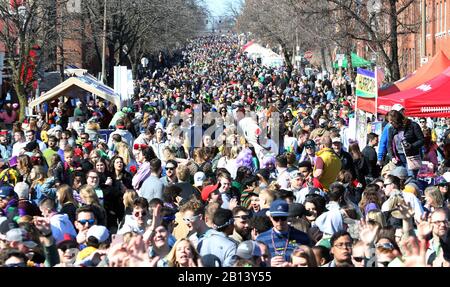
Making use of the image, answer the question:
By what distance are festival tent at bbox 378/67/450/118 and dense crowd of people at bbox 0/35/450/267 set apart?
206mm

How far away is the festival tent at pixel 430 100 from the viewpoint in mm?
18438

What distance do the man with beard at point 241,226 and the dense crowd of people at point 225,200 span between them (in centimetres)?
1

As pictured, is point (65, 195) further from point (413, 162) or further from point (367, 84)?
point (367, 84)

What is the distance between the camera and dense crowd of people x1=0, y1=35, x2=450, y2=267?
8.39m

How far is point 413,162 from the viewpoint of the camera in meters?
16.3

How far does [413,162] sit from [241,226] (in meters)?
6.88

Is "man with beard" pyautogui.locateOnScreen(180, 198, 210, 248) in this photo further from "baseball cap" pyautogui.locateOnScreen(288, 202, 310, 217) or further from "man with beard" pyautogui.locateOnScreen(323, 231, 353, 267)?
"man with beard" pyautogui.locateOnScreen(323, 231, 353, 267)

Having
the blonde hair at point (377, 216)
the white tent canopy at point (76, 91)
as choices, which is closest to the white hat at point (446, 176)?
the blonde hair at point (377, 216)

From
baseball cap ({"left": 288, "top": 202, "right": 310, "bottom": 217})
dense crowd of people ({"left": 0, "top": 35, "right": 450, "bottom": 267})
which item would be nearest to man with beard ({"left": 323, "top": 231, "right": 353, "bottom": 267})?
dense crowd of people ({"left": 0, "top": 35, "right": 450, "bottom": 267})

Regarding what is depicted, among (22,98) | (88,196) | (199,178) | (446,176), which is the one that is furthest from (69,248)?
(22,98)

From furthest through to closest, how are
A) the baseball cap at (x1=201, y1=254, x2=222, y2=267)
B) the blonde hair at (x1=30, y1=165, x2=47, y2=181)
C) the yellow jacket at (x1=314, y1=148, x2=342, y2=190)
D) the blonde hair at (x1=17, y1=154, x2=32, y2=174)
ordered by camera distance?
the yellow jacket at (x1=314, y1=148, x2=342, y2=190) → the blonde hair at (x1=17, y1=154, x2=32, y2=174) → the blonde hair at (x1=30, y1=165, x2=47, y2=181) → the baseball cap at (x1=201, y1=254, x2=222, y2=267)
